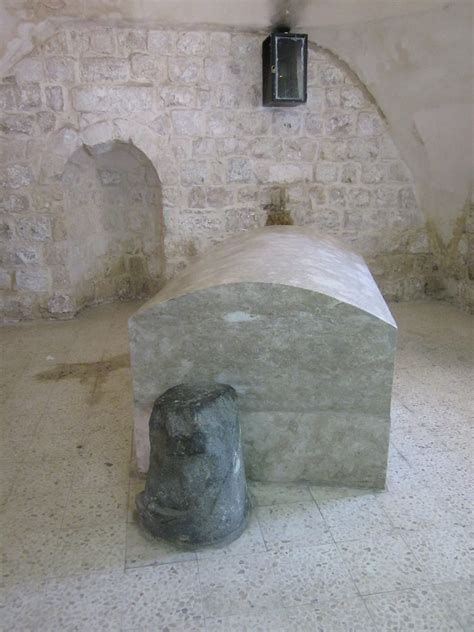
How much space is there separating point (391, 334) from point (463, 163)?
3164mm

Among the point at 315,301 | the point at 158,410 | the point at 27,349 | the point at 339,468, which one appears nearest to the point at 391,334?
the point at 315,301

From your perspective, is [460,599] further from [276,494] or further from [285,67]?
[285,67]

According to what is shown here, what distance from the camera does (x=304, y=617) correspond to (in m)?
1.61

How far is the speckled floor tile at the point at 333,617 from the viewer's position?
5.16 ft

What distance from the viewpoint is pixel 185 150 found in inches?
179

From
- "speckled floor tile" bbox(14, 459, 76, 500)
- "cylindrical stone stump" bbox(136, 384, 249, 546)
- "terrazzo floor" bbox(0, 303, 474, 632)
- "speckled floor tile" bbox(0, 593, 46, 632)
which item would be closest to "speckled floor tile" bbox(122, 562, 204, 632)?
"terrazzo floor" bbox(0, 303, 474, 632)

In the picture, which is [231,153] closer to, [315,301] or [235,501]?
[315,301]

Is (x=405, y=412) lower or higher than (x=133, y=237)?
lower

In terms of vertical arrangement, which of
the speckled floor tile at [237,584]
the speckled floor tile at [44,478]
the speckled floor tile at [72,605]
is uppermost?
the speckled floor tile at [237,584]

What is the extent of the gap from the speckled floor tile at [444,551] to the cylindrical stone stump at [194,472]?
0.64 m

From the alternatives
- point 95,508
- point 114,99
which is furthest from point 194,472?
point 114,99

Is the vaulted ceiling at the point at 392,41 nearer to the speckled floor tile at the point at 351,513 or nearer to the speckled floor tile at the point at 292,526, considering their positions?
the speckled floor tile at the point at 351,513

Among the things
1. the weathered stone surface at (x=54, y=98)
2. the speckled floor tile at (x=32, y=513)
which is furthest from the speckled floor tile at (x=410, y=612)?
the weathered stone surface at (x=54, y=98)

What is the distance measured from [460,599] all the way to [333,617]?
41 cm
